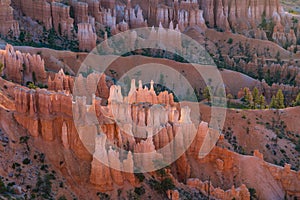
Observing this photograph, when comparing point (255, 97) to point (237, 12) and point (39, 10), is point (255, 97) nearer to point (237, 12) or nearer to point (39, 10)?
point (39, 10)

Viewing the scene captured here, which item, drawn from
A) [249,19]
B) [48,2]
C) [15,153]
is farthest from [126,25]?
[15,153]

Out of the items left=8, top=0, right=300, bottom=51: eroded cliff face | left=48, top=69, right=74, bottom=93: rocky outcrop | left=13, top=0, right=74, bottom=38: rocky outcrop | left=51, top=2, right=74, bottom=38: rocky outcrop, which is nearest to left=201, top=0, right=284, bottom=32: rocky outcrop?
left=8, top=0, right=300, bottom=51: eroded cliff face

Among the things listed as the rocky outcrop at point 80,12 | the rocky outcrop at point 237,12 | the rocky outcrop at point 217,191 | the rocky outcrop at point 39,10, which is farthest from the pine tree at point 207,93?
the rocky outcrop at point 237,12

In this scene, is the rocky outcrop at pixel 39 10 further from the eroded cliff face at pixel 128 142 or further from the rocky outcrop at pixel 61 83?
the eroded cliff face at pixel 128 142

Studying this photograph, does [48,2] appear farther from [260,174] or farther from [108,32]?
[260,174]

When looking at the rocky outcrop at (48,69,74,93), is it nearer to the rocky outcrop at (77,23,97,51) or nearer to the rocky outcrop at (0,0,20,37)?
the rocky outcrop at (0,0,20,37)
